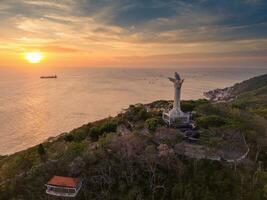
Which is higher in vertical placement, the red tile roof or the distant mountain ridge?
the distant mountain ridge

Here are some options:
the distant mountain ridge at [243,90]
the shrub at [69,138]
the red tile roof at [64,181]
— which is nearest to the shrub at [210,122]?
the red tile roof at [64,181]

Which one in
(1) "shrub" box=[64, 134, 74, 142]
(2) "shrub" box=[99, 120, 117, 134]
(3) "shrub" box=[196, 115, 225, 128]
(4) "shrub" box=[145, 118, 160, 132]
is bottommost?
(1) "shrub" box=[64, 134, 74, 142]

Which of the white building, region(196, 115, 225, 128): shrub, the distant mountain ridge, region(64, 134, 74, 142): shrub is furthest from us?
the distant mountain ridge

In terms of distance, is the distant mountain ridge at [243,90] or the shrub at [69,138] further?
the distant mountain ridge at [243,90]

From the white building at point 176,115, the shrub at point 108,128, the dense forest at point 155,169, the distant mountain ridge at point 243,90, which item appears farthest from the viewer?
the distant mountain ridge at point 243,90

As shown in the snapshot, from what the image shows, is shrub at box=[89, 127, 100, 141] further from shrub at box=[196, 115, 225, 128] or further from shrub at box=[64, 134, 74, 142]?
shrub at box=[196, 115, 225, 128]

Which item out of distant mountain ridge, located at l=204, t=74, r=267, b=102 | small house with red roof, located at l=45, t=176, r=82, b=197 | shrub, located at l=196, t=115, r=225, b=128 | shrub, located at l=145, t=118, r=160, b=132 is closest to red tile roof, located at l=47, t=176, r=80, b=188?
small house with red roof, located at l=45, t=176, r=82, b=197

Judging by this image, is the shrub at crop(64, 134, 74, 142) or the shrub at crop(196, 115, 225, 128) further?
the shrub at crop(64, 134, 74, 142)

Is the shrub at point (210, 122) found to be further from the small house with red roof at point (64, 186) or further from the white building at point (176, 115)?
the small house with red roof at point (64, 186)

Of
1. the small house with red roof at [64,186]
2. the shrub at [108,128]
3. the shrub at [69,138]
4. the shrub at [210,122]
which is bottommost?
the small house with red roof at [64,186]

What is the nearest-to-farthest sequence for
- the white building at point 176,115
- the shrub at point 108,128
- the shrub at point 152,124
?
the shrub at point 152,124 → the white building at point 176,115 → the shrub at point 108,128

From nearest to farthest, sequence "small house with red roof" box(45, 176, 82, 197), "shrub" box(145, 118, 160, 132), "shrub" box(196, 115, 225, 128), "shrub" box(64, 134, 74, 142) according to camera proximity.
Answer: "small house with red roof" box(45, 176, 82, 197)
"shrub" box(145, 118, 160, 132)
"shrub" box(196, 115, 225, 128)
"shrub" box(64, 134, 74, 142)
